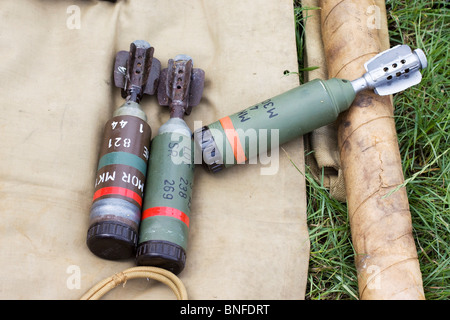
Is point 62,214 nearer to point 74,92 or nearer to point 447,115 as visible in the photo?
point 74,92

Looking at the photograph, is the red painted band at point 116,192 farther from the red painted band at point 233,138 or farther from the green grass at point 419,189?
the green grass at point 419,189

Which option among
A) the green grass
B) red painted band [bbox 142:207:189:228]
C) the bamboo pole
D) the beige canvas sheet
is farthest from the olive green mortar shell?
the bamboo pole

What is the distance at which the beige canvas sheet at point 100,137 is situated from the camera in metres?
2.22

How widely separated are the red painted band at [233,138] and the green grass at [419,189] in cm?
41

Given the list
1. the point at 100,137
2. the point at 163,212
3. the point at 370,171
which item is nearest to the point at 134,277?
the point at 163,212

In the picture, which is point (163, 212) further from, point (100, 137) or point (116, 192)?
point (100, 137)

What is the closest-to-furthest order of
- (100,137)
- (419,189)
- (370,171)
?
(370,171) → (100,137) → (419,189)

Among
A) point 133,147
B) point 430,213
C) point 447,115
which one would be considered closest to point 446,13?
point 447,115

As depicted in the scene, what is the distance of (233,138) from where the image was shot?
7.80ft

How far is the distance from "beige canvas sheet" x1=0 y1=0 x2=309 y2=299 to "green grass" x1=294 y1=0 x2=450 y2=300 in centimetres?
14

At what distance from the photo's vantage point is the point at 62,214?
2.28 meters

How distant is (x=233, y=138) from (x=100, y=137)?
0.63m

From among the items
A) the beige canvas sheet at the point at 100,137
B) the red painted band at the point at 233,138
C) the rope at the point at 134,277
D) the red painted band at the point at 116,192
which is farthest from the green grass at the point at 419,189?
the red painted band at the point at 116,192

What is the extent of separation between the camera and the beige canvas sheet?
7.30 feet
